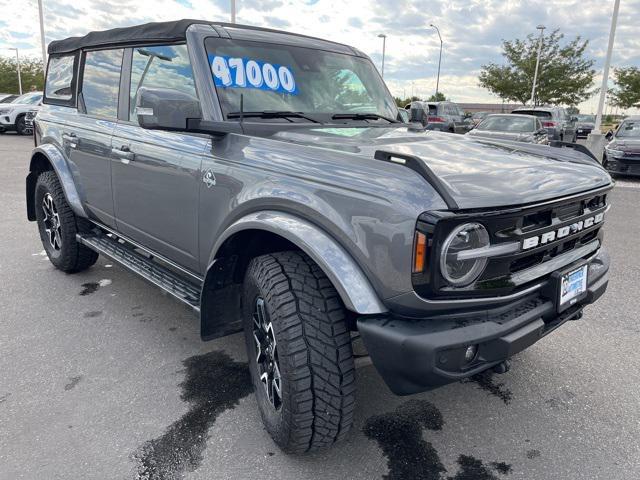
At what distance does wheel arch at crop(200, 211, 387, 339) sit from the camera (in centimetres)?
192

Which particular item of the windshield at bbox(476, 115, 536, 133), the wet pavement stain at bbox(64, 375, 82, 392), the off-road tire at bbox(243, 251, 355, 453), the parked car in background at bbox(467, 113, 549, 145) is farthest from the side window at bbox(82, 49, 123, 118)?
the windshield at bbox(476, 115, 536, 133)

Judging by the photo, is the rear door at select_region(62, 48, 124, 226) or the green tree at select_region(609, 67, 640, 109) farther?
the green tree at select_region(609, 67, 640, 109)

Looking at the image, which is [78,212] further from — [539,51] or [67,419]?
[539,51]

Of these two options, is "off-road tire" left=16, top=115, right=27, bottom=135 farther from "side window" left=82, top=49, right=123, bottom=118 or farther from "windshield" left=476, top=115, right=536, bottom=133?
"side window" left=82, top=49, right=123, bottom=118

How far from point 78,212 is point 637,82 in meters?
39.4

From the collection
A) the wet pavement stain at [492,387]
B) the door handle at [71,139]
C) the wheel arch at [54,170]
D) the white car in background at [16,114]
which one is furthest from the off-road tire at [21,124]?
the wet pavement stain at [492,387]

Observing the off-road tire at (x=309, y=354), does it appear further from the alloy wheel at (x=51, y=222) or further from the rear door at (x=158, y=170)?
the alloy wheel at (x=51, y=222)

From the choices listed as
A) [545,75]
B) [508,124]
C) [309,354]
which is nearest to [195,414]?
[309,354]

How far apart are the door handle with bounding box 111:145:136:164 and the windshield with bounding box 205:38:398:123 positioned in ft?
2.88

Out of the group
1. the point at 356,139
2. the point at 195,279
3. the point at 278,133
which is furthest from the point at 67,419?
the point at 356,139

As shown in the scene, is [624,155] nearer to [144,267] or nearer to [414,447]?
[414,447]

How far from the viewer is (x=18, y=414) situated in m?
2.59

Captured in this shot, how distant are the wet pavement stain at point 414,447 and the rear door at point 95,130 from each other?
2424 mm

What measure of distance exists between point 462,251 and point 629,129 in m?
12.8
